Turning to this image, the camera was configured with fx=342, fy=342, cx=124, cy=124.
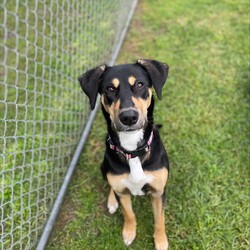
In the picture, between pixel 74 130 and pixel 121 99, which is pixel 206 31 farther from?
pixel 121 99

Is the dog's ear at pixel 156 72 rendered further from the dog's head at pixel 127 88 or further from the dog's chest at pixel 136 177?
the dog's chest at pixel 136 177

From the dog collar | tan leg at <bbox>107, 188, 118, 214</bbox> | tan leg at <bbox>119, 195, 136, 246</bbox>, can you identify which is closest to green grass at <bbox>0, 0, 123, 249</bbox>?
tan leg at <bbox>107, 188, 118, 214</bbox>

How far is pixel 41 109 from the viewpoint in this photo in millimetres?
4418

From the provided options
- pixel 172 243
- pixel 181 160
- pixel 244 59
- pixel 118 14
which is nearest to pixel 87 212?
pixel 172 243

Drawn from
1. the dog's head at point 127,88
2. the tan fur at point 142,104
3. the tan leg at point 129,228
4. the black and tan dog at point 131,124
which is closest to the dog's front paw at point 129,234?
the tan leg at point 129,228

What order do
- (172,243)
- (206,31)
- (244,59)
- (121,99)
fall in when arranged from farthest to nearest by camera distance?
(206,31) → (244,59) → (172,243) → (121,99)

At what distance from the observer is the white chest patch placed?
2742mm

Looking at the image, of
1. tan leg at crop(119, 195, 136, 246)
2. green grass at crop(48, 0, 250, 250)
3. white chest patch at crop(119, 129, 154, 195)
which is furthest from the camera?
green grass at crop(48, 0, 250, 250)

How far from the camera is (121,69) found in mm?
2689

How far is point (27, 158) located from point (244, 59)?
3369 millimetres

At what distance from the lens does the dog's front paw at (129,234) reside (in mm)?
3240

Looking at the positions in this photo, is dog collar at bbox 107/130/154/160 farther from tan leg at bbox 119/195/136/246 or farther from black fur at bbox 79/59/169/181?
tan leg at bbox 119/195/136/246

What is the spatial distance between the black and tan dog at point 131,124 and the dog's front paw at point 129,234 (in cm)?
36

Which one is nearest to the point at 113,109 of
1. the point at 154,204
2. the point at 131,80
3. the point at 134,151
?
the point at 131,80
